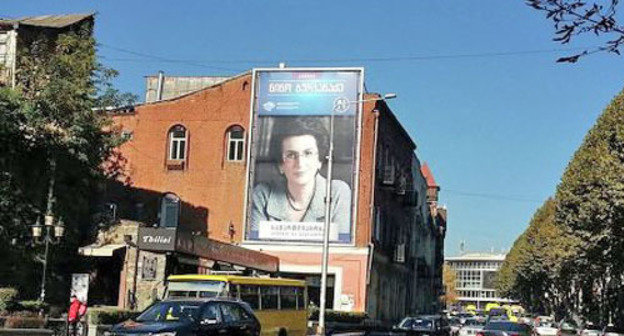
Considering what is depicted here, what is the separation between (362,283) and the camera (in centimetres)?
4681

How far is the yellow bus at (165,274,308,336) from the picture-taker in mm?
23797

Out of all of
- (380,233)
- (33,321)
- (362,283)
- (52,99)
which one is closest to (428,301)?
(380,233)

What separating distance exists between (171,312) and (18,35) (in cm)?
2701

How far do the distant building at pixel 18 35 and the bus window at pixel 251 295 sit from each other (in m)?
19.1

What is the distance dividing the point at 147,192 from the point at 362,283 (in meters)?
14.5

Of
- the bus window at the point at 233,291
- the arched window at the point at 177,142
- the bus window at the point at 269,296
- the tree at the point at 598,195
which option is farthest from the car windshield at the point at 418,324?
the arched window at the point at 177,142

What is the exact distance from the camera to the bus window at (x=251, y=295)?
79.9 feet

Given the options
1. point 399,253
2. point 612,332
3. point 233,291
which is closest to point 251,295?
point 233,291

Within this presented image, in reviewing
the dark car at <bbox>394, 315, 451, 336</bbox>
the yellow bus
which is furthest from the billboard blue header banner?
the dark car at <bbox>394, 315, 451, 336</bbox>

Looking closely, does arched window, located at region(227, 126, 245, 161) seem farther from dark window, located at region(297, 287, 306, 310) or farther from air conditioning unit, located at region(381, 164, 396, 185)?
dark window, located at region(297, 287, 306, 310)

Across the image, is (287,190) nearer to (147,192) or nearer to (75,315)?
(147,192)

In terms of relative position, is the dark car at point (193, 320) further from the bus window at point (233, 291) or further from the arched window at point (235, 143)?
the arched window at point (235, 143)

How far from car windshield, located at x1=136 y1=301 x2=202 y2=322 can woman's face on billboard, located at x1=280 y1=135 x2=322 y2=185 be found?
30214 mm

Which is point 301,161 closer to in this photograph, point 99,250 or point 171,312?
point 99,250
